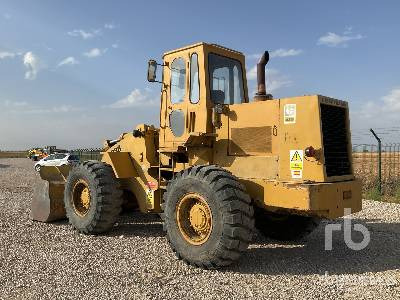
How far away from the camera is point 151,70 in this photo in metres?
7.14

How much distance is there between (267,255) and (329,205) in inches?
58.6

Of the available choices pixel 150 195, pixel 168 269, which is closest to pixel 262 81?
pixel 150 195

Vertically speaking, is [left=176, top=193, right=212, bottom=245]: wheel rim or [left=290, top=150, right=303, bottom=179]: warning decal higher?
[left=290, top=150, right=303, bottom=179]: warning decal

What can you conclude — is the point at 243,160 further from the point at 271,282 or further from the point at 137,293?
the point at 137,293

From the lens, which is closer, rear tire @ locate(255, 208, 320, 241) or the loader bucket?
rear tire @ locate(255, 208, 320, 241)

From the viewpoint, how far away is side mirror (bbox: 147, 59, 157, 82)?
711 centimetres

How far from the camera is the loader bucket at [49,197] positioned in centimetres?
916

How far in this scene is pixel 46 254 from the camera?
646cm

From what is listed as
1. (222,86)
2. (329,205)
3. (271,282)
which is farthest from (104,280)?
(222,86)

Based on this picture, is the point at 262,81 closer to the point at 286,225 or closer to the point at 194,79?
the point at 194,79

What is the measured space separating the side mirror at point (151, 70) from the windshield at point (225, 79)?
0.96 metres

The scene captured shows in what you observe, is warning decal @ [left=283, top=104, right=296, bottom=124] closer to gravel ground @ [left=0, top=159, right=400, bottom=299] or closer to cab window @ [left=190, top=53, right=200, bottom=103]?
cab window @ [left=190, top=53, right=200, bottom=103]

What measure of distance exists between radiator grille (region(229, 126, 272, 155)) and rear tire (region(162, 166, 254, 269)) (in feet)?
2.40

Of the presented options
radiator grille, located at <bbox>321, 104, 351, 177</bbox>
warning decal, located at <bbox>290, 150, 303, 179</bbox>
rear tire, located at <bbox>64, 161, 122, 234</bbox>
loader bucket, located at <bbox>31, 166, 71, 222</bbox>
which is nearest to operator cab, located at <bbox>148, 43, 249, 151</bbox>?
rear tire, located at <bbox>64, 161, 122, 234</bbox>
